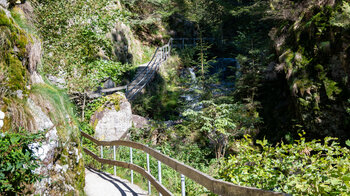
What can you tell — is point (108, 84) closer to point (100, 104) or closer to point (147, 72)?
point (100, 104)

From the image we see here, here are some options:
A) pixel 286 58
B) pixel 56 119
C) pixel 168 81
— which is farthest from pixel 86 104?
pixel 168 81

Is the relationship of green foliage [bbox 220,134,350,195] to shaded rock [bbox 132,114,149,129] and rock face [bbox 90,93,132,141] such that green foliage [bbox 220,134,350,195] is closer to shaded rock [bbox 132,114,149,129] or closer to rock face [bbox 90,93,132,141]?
rock face [bbox 90,93,132,141]

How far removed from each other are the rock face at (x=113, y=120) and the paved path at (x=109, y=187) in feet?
13.3

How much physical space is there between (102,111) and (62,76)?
7.57 ft

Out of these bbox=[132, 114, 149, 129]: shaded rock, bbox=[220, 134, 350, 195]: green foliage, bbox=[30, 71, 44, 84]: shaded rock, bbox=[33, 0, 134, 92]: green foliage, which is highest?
bbox=[33, 0, 134, 92]: green foliage

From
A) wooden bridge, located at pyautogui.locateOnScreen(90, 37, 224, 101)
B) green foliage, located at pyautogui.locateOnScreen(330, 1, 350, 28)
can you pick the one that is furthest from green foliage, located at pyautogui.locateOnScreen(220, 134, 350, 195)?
wooden bridge, located at pyautogui.locateOnScreen(90, 37, 224, 101)

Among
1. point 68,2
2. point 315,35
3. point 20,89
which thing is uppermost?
point 68,2

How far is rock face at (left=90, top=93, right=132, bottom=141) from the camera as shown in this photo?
11.5m

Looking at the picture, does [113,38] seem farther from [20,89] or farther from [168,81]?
[20,89]

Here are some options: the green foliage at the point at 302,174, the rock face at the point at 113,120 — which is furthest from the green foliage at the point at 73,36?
the green foliage at the point at 302,174

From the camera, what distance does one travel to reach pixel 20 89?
191 inches

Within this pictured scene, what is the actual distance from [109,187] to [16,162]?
3031 millimetres

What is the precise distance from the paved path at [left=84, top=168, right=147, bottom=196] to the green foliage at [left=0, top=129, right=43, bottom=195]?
84.3 inches

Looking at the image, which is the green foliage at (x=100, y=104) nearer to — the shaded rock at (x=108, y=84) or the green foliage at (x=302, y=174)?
the shaded rock at (x=108, y=84)
